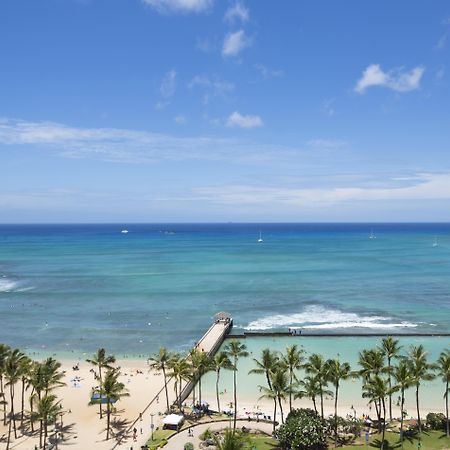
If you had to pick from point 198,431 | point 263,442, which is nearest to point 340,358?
point 263,442

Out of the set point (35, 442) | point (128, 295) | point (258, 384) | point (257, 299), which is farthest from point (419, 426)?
point (128, 295)

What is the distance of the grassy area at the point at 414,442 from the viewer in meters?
34.8

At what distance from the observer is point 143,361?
59281 mm

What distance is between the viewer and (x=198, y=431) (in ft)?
124

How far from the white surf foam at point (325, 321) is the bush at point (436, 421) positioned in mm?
34633

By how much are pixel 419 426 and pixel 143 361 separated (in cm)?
3453

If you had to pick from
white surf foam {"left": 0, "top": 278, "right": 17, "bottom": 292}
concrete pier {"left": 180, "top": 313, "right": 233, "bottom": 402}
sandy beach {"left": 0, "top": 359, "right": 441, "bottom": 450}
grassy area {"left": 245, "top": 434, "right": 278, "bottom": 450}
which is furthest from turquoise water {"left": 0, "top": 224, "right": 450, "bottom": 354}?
grassy area {"left": 245, "top": 434, "right": 278, "bottom": 450}

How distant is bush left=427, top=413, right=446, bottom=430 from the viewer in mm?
37572

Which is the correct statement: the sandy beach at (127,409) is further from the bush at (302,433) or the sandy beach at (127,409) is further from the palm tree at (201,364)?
the bush at (302,433)

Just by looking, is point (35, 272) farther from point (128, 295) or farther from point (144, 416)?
point (144, 416)

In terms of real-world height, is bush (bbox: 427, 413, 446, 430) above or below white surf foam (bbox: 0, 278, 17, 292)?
below

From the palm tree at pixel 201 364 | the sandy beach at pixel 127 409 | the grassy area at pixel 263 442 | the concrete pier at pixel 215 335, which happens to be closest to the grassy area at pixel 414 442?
the grassy area at pixel 263 442

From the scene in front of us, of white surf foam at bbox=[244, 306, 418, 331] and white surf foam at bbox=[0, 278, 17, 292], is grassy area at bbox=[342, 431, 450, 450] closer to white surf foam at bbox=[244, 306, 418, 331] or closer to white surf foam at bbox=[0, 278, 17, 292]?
white surf foam at bbox=[244, 306, 418, 331]

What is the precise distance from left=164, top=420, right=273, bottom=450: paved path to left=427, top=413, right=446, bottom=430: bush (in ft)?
43.0
